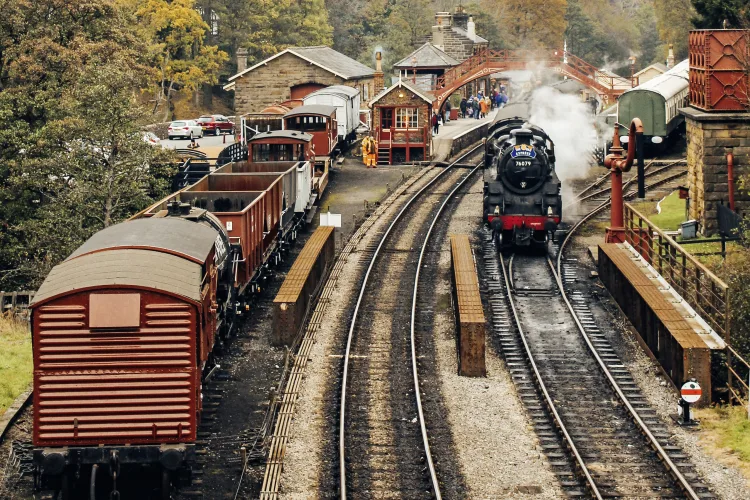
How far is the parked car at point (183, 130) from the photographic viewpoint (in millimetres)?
56594

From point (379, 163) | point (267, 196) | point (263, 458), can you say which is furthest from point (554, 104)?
point (263, 458)

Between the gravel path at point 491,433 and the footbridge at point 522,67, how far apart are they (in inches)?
1439

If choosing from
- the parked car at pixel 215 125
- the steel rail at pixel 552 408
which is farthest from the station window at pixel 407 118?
the steel rail at pixel 552 408

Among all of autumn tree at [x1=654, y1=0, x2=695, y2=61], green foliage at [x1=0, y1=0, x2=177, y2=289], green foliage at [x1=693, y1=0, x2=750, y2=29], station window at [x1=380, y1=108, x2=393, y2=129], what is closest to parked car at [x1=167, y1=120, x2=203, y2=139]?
station window at [x1=380, y1=108, x2=393, y2=129]

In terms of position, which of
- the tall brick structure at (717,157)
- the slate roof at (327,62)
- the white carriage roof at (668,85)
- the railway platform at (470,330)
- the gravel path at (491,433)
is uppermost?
the slate roof at (327,62)

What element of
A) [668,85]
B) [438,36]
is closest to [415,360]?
[668,85]

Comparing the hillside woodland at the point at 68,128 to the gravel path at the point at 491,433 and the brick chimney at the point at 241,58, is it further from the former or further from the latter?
the brick chimney at the point at 241,58

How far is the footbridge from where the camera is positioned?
56.7m

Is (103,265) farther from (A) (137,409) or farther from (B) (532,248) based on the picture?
(B) (532,248)

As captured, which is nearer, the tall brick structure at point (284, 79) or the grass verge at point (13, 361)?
the grass verge at point (13, 361)

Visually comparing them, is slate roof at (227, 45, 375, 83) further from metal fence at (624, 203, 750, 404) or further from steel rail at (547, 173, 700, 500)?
metal fence at (624, 203, 750, 404)

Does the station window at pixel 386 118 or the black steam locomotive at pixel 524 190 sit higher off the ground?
the station window at pixel 386 118

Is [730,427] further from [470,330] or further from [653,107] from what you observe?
[653,107]

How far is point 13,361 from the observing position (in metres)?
20.4
